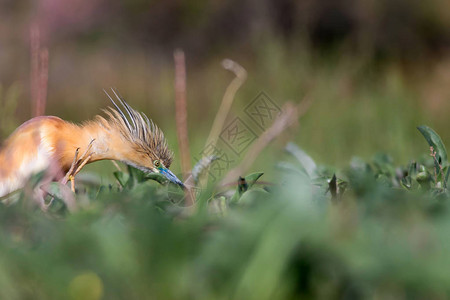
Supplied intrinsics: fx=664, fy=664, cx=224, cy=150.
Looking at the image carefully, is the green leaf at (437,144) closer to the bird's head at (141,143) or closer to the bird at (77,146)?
the bird at (77,146)

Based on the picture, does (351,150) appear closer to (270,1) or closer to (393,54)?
(393,54)

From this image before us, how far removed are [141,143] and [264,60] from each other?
2517mm

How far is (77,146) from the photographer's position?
147cm

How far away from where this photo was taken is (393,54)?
214 inches

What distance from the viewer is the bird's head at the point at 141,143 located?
1.60 m

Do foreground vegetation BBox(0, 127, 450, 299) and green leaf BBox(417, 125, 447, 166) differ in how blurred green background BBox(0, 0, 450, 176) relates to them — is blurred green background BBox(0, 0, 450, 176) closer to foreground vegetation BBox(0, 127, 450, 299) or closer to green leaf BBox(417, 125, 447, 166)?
green leaf BBox(417, 125, 447, 166)

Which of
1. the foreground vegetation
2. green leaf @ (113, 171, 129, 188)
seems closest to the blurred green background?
green leaf @ (113, 171, 129, 188)

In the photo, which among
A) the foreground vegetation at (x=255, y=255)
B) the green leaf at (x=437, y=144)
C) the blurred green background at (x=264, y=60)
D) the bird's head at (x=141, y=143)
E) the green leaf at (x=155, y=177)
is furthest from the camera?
the blurred green background at (x=264, y=60)

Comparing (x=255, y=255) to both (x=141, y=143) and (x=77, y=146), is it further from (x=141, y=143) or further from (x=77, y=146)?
(x=141, y=143)

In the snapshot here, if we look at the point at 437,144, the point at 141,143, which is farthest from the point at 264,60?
the point at 437,144

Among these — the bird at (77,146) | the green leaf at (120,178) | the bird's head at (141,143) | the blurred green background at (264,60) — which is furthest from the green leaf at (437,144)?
the blurred green background at (264,60)

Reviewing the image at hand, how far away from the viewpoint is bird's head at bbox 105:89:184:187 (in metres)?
1.60

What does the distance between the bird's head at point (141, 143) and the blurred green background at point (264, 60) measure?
5.04 ft

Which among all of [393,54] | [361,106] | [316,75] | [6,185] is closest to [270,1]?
[393,54]
